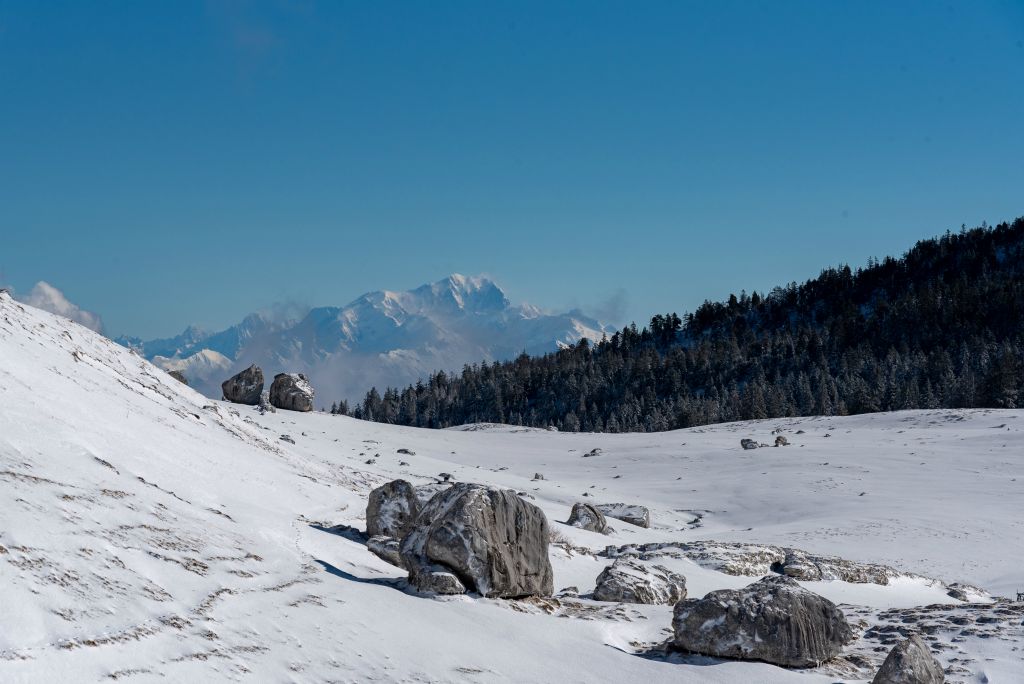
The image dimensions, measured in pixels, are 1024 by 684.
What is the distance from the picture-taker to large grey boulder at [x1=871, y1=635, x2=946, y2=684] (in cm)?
981

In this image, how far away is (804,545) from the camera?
2923 cm

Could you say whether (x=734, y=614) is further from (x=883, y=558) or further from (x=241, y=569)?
(x=883, y=558)

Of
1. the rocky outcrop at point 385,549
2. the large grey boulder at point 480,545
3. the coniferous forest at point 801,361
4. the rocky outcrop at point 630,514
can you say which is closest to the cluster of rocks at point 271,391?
the rocky outcrop at point 630,514

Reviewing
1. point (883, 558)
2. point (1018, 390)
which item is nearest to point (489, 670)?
point (883, 558)

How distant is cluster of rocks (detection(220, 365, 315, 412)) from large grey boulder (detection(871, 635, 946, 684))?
209 feet

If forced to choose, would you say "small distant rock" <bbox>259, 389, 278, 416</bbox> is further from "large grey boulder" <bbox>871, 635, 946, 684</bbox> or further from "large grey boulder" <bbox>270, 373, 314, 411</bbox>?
"large grey boulder" <bbox>871, 635, 946, 684</bbox>

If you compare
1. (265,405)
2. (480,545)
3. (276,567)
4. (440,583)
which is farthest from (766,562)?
(265,405)

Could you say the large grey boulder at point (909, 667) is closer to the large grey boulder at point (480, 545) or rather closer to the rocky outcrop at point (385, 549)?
the large grey boulder at point (480, 545)

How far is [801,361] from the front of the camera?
392ft

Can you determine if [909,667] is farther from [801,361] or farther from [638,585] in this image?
[801,361]

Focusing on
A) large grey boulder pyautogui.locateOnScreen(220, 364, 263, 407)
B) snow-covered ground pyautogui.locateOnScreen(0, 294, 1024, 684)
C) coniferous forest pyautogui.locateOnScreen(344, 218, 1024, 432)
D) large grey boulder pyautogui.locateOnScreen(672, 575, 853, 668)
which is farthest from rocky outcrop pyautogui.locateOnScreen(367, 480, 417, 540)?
coniferous forest pyautogui.locateOnScreen(344, 218, 1024, 432)

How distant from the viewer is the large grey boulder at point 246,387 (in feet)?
229

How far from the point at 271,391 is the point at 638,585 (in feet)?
204

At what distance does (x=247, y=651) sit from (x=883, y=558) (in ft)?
77.6
